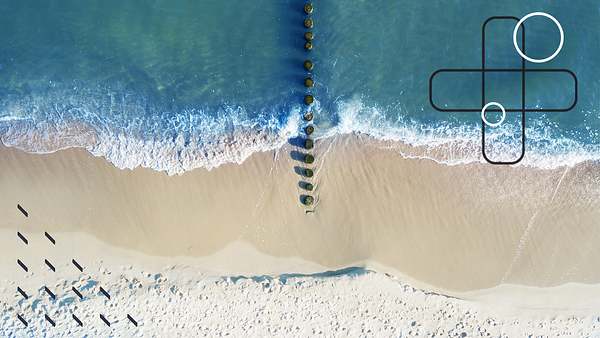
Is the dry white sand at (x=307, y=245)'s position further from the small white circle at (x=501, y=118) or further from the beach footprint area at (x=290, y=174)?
the small white circle at (x=501, y=118)

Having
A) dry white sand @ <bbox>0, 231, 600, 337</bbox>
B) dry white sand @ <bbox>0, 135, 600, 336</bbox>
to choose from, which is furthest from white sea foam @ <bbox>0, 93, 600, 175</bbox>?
dry white sand @ <bbox>0, 231, 600, 337</bbox>

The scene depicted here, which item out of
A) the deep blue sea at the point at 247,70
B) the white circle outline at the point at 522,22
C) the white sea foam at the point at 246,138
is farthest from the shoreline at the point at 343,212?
the white circle outline at the point at 522,22

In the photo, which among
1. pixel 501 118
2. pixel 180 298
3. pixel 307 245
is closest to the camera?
pixel 180 298

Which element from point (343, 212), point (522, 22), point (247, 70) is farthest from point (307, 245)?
point (522, 22)

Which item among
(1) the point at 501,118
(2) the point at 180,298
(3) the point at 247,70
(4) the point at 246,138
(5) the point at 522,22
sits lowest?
(2) the point at 180,298

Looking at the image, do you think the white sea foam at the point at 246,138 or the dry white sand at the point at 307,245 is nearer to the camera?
the dry white sand at the point at 307,245

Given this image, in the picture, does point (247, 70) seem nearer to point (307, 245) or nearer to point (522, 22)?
point (307, 245)
